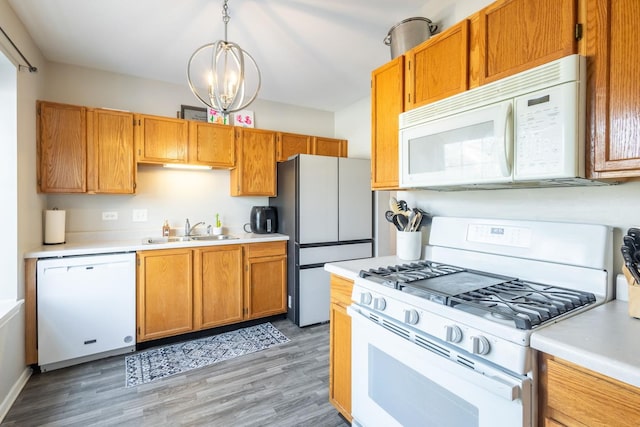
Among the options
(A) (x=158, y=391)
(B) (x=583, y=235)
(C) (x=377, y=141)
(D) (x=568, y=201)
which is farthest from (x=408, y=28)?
(A) (x=158, y=391)

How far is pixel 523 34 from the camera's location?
4.09ft

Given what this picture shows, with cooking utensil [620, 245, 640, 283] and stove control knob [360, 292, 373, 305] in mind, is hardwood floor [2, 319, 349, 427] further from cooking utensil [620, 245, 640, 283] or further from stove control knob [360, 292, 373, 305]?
cooking utensil [620, 245, 640, 283]

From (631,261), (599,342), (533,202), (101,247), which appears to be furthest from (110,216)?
(631,261)

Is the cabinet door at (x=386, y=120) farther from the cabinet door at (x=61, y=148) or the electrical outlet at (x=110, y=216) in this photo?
the electrical outlet at (x=110, y=216)

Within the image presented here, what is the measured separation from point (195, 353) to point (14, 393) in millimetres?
1142

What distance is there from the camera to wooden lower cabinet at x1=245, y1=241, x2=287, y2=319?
316cm

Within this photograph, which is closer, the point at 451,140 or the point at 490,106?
the point at 490,106

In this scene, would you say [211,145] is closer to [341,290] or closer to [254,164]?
[254,164]

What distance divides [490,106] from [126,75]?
11.3 ft

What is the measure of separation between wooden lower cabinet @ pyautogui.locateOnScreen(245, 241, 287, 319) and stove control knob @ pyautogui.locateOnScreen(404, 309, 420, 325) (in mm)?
2246

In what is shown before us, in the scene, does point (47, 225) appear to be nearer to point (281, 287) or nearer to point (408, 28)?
point (281, 287)

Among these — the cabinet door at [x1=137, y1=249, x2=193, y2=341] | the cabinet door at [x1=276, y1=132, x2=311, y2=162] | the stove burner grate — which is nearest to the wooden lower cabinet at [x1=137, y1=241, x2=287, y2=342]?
the cabinet door at [x1=137, y1=249, x2=193, y2=341]

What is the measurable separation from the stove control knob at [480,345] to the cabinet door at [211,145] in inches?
117

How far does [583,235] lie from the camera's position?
1.21 m
